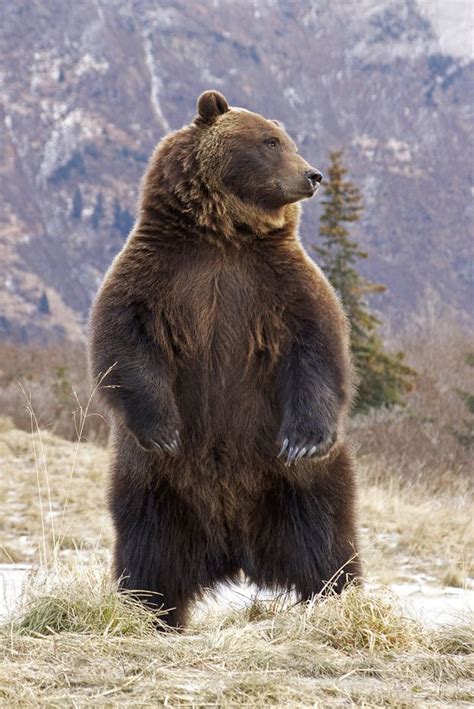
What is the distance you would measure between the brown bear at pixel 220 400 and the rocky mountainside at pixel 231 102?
298ft

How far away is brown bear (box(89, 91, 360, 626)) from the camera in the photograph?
15.1ft

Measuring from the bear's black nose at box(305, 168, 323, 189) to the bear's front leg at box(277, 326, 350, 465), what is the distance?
76 cm

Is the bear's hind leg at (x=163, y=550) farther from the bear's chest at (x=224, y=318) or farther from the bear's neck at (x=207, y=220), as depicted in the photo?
the bear's neck at (x=207, y=220)

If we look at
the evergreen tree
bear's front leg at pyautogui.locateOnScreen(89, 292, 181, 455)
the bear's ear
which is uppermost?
the evergreen tree

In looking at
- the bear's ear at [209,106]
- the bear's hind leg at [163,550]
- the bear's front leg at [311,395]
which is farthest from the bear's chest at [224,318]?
the bear's ear at [209,106]

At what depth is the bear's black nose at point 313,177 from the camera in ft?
16.6

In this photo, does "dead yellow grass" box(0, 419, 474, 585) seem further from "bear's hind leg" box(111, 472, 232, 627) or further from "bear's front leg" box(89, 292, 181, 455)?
"bear's front leg" box(89, 292, 181, 455)

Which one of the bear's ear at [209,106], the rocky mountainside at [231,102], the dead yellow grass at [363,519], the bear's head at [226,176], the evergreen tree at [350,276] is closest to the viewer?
the bear's head at [226,176]

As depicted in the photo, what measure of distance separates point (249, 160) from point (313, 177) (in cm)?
30

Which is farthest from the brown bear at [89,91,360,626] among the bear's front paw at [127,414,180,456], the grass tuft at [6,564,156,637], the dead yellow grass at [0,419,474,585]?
the dead yellow grass at [0,419,474,585]

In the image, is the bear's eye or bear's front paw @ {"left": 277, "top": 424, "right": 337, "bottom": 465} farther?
the bear's eye

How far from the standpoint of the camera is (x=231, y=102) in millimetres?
133375

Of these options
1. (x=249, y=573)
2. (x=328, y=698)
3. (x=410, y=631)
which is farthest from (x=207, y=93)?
(x=328, y=698)

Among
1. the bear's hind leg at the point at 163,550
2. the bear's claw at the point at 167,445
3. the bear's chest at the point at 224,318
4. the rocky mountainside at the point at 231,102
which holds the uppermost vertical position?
the rocky mountainside at the point at 231,102
